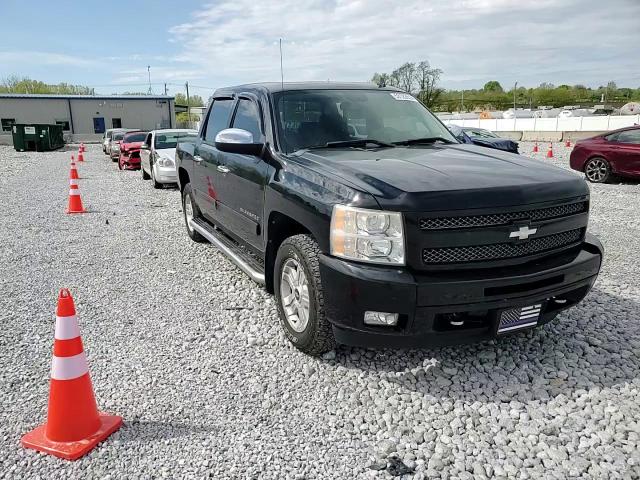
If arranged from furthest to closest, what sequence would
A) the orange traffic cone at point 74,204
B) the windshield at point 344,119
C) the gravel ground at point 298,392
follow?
1. the orange traffic cone at point 74,204
2. the windshield at point 344,119
3. the gravel ground at point 298,392

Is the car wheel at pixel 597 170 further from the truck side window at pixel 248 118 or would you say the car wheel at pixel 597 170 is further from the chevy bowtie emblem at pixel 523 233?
the chevy bowtie emblem at pixel 523 233

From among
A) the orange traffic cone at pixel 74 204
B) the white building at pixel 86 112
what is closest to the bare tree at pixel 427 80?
the white building at pixel 86 112

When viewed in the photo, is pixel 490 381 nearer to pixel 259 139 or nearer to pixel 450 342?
pixel 450 342

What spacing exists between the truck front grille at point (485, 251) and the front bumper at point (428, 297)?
0.25ft

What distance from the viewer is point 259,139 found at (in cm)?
430

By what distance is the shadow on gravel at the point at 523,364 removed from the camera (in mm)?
3281

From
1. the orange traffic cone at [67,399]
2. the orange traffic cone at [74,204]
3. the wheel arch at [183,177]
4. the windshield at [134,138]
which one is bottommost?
the orange traffic cone at [67,399]

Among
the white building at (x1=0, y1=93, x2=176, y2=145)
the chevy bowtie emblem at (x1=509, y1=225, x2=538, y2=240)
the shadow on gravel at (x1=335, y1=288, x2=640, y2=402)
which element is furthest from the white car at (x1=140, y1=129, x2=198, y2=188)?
the white building at (x1=0, y1=93, x2=176, y2=145)

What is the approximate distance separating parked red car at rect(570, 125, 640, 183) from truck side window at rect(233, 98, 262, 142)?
1104 centimetres

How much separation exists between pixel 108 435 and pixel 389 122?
127 inches

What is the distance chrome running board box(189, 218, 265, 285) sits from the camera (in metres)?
4.29

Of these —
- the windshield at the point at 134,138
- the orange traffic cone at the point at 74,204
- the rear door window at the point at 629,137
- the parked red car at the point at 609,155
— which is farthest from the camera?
the windshield at the point at 134,138

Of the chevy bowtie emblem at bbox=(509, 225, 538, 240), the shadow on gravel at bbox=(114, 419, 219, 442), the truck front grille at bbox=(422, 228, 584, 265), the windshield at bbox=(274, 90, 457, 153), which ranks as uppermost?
the windshield at bbox=(274, 90, 457, 153)

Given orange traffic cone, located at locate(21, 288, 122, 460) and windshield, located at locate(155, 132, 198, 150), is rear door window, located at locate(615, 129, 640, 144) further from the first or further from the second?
orange traffic cone, located at locate(21, 288, 122, 460)
